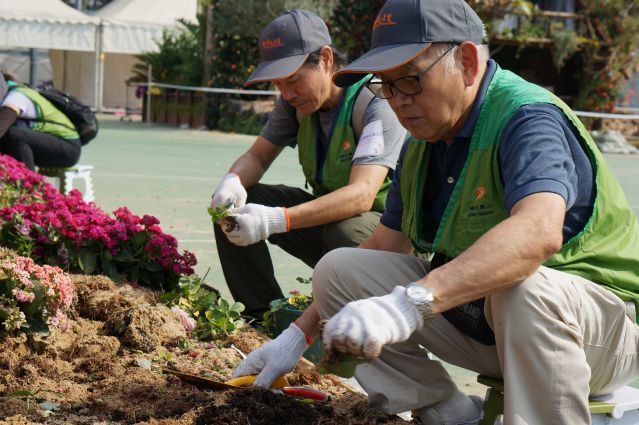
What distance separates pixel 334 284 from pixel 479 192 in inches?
23.4

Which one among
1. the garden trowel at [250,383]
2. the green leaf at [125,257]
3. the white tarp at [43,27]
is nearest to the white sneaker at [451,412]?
the garden trowel at [250,383]

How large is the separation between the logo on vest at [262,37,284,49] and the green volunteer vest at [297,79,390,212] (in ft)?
1.26

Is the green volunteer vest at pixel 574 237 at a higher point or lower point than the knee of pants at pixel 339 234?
higher

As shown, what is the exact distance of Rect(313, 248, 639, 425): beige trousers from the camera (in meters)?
2.56

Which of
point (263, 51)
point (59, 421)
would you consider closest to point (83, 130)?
point (263, 51)

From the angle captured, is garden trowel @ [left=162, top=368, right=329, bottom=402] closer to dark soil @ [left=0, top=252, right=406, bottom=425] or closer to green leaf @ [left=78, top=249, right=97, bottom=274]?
dark soil @ [left=0, top=252, right=406, bottom=425]

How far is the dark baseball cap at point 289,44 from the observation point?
4.28m

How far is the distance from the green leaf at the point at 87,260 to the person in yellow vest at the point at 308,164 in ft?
1.98

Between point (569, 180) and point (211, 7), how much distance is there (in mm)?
20715

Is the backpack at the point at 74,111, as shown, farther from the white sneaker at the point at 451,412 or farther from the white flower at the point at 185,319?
the white sneaker at the point at 451,412

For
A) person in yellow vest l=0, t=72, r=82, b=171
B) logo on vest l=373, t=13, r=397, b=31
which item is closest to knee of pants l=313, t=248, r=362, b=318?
logo on vest l=373, t=13, r=397, b=31

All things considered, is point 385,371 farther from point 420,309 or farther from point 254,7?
point 254,7

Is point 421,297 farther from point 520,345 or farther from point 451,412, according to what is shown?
point 451,412

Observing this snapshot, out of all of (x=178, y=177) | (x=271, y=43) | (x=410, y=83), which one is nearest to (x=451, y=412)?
(x=410, y=83)
